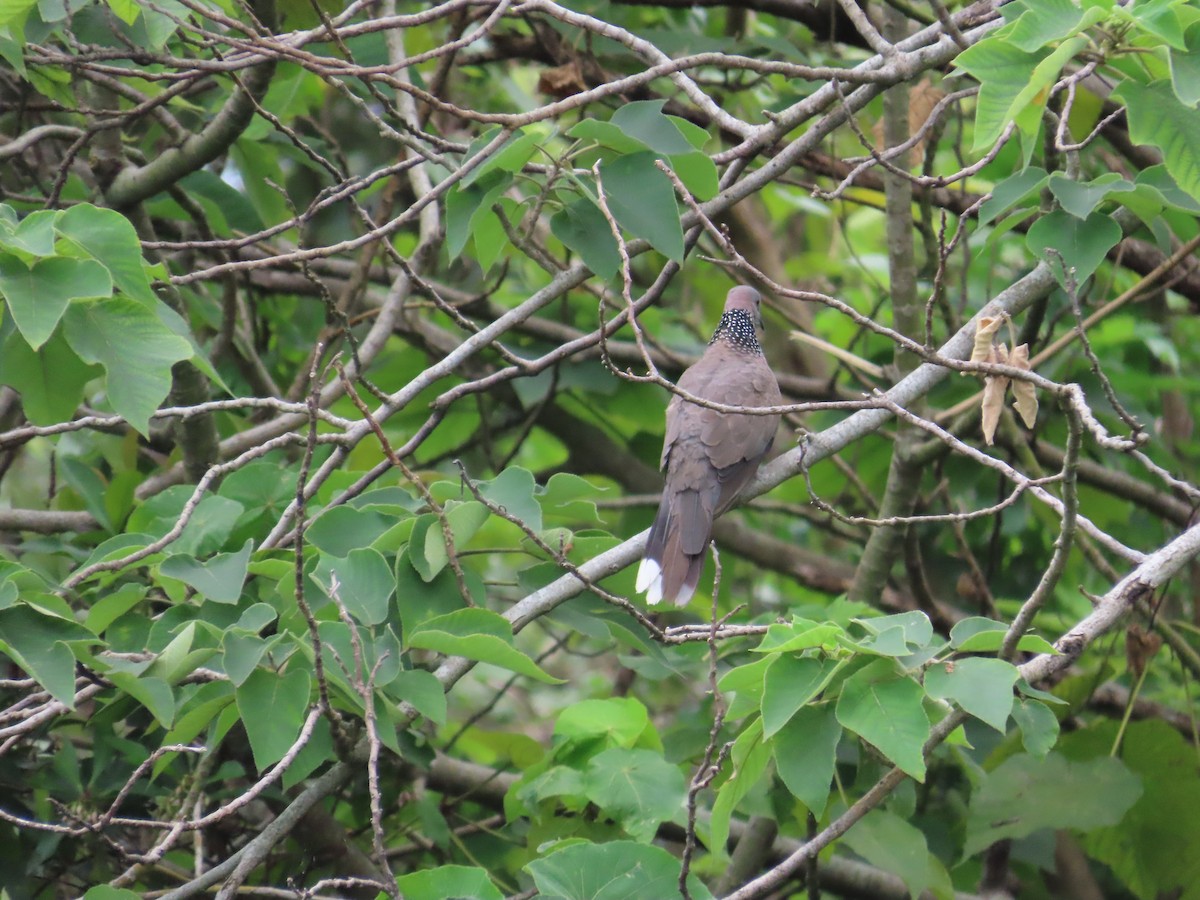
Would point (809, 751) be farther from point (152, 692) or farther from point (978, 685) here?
point (152, 692)

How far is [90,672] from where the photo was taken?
8.96 feet

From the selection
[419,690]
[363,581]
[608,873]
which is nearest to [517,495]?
[363,581]

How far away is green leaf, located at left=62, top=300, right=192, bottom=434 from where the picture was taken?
250 cm

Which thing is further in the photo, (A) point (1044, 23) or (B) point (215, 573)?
(B) point (215, 573)

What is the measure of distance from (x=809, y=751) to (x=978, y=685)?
391mm

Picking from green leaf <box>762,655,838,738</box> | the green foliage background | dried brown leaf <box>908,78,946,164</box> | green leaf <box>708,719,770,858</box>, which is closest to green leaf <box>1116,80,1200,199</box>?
the green foliage background

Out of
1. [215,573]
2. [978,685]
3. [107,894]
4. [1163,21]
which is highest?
[1163,21]

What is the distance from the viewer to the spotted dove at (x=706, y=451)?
3.86 m

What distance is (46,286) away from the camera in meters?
2.43

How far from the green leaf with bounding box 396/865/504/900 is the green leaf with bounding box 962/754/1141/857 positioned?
5.78 feet

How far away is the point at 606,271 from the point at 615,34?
0.61 metres

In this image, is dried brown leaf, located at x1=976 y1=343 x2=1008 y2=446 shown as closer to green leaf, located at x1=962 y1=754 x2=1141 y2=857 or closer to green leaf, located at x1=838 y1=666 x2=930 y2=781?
green leaf, located at x1=838 y1=666 x2=930 y2=781

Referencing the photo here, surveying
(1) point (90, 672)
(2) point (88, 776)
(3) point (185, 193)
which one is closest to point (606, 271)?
(1) point (90, 672)

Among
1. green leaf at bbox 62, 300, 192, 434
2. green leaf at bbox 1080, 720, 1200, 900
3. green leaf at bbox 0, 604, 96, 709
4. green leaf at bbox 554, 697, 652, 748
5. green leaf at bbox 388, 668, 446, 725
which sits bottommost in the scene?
green leaf at bbox 1080, 720, 1200, 900
